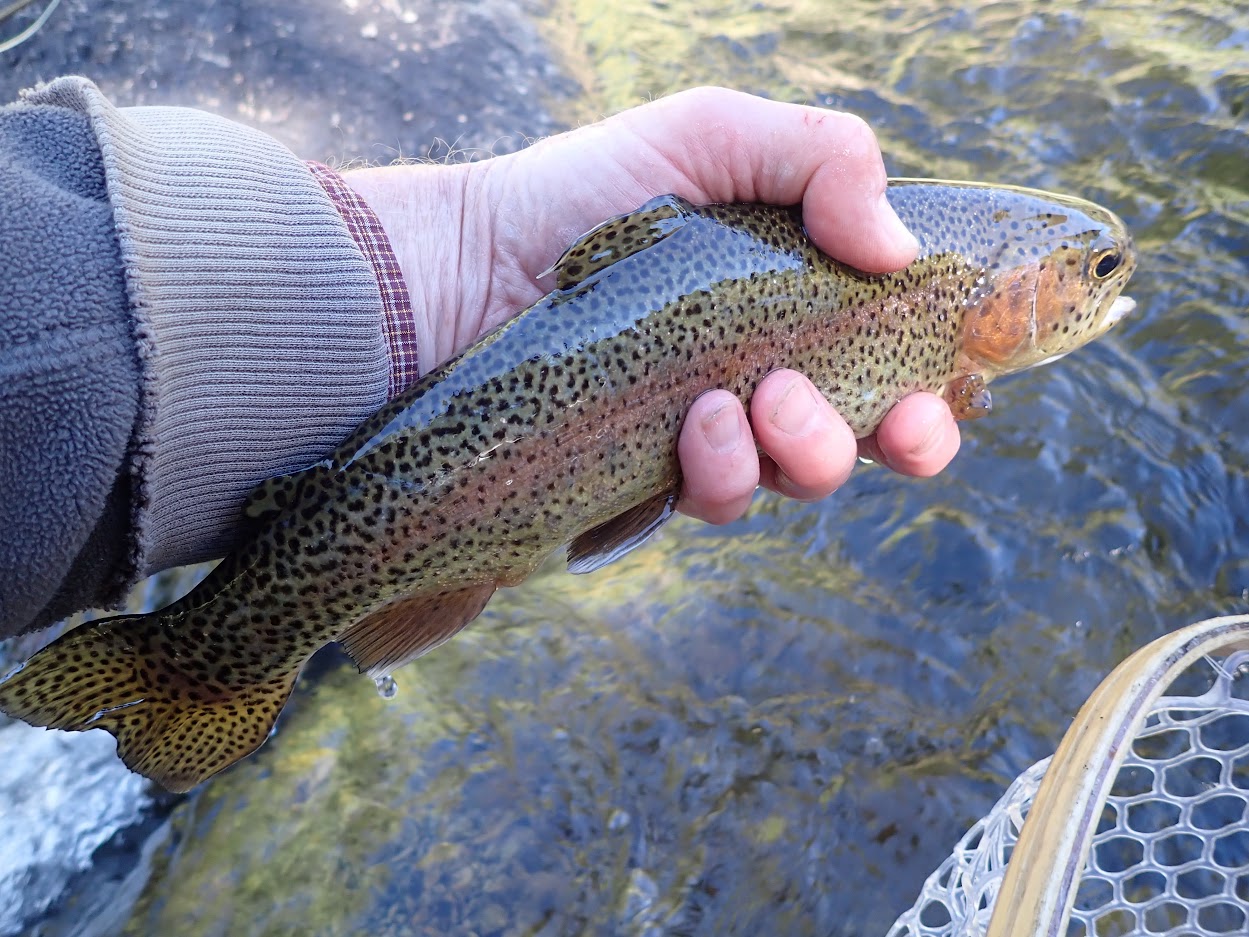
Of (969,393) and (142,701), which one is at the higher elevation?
(969,393)

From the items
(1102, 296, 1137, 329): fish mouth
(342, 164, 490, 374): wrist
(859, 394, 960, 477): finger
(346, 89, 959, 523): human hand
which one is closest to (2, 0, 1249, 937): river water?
(346, 89, 959, 523): human hand

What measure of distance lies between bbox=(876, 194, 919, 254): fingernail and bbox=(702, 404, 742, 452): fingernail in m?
0.67

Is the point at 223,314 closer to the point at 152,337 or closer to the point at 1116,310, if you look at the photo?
the point at 152,337

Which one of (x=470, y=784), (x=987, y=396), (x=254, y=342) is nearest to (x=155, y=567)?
(x=254, y=342)

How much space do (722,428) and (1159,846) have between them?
2349mm

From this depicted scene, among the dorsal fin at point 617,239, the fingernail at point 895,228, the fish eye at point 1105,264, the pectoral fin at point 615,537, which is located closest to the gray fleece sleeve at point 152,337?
the dorsal fin at point 617,239

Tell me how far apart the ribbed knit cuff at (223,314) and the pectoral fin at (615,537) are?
0.67m

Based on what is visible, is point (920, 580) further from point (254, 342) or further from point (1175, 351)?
point (254, 342)

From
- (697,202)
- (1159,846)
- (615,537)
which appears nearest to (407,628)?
(615,537)

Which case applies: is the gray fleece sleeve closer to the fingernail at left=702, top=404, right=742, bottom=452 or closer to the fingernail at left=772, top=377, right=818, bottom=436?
the fingernail at left=702, top=404, right=742, bottom=452

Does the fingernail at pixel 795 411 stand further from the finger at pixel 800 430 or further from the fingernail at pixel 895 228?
the fingernail at pixel 895 228

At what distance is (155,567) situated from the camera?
254cm

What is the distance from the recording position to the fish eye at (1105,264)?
128 inches

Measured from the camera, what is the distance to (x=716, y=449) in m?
2.68
